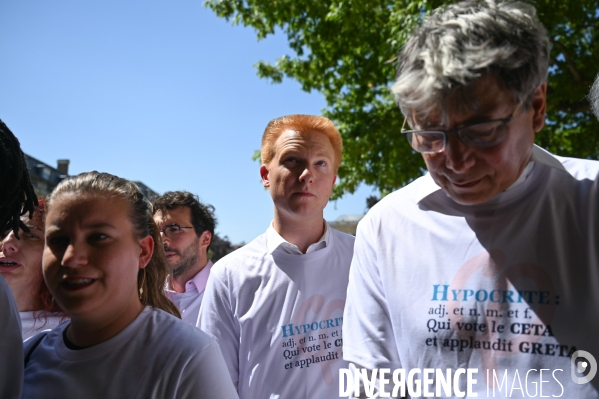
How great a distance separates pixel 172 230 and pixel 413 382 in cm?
360

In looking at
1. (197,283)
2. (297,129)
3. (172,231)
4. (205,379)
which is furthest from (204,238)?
(205,379)

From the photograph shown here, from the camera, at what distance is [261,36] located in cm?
990

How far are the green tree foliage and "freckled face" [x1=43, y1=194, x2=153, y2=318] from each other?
5.83 metres

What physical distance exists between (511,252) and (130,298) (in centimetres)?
124

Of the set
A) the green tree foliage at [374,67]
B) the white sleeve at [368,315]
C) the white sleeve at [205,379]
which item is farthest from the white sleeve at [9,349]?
the green tree foliage at [374,67]

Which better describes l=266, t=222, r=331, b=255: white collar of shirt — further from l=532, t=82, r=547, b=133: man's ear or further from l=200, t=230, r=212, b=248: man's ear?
l=200, t=230, r=212, b=248: man's ear

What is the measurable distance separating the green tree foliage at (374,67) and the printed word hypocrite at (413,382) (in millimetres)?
6096

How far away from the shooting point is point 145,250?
7.30ft

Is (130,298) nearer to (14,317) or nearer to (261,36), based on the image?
(14,317)

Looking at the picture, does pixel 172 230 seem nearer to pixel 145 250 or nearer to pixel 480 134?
pixel 145 250

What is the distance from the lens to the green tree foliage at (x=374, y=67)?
26.4ft

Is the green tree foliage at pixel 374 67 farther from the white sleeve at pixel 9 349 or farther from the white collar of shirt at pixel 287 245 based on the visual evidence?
the white sleeve at pixel 9 349

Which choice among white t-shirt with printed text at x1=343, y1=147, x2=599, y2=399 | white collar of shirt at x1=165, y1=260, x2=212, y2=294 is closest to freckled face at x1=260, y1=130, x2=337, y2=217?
white t-shirt with printed text at x1=343, y1=147, x2=599, y2=399

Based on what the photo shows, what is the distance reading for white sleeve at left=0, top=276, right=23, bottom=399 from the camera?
1720 millimetres
